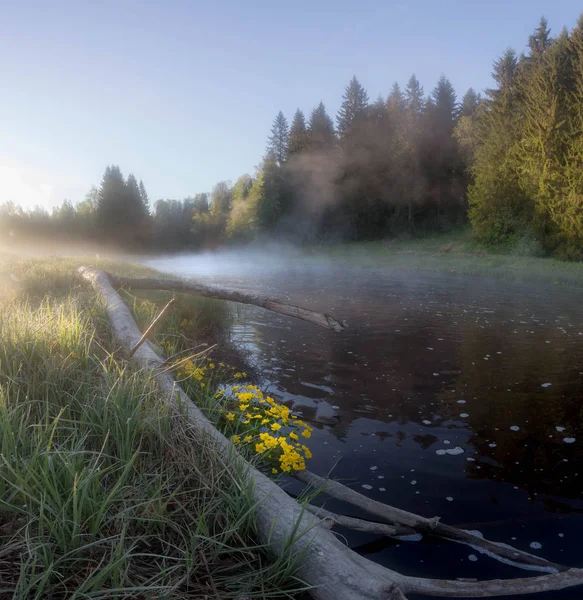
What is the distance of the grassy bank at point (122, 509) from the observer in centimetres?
223

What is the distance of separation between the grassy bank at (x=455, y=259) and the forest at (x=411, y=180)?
175cm

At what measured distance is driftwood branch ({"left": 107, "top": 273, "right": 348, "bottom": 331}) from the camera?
308 inches

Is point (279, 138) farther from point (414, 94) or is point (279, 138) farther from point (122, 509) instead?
point (122, 509)

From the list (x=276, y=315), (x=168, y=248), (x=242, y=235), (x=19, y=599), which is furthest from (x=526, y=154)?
(x=168, y=248)

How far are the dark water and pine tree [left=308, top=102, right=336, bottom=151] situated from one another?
40.9m

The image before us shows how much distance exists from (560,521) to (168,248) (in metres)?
72.0

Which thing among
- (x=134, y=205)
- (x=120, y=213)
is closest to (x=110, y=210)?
(x=120, y=213)

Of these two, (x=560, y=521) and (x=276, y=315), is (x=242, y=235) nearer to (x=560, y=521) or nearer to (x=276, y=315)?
(x=276, y=315)

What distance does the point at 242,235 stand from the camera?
57.2 m

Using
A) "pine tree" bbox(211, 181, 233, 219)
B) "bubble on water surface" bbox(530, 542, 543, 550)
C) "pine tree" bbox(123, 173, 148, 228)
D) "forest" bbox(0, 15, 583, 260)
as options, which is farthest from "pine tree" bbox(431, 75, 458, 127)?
"bubble on water surface" bbox(530, 542, 543, 550)

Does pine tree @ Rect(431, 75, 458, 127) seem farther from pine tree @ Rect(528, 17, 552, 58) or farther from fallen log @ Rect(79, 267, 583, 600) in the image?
fallen log @ Rect(79, 267, 583, 600)

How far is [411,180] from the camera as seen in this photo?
42875 millimetres

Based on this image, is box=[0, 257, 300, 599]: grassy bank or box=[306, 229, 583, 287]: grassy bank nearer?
box=[0, 257, 300, 599]: grassy bank

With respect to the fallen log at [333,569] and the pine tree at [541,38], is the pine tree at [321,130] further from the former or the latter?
the fallen log at [333,569]
